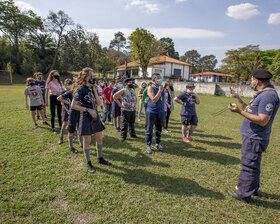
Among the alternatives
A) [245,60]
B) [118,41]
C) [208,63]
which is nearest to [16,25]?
[118,41]

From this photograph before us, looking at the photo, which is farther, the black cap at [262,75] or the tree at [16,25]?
the tree at [16,25]

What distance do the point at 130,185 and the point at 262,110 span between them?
2691mm

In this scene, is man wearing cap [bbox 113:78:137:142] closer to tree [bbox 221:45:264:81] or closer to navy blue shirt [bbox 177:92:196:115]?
navy blue shirt [bbox 177:92:196:115]

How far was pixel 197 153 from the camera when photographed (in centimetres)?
471

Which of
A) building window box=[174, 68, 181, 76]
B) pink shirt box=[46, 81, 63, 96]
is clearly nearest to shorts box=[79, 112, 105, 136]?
pink shirt box=[46, 81, 63, 96]

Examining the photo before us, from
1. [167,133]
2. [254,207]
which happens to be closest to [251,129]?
[254,207]

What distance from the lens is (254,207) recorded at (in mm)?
2691

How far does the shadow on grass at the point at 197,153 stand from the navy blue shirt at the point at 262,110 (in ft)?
6.22

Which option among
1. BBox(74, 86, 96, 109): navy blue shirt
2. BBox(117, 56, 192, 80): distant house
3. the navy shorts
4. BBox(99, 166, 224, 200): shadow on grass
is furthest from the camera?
BBox(117, 56, 192, 80): distant house

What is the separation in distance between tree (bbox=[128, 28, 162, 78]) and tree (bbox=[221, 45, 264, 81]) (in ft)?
80.9

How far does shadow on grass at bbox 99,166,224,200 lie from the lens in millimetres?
3023

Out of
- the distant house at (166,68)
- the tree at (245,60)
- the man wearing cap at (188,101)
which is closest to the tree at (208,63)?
the tree at (245,60)

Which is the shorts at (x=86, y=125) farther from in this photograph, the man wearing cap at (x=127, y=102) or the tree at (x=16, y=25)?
the tree at (x=16, y=25)

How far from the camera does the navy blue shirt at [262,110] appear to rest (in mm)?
2359
